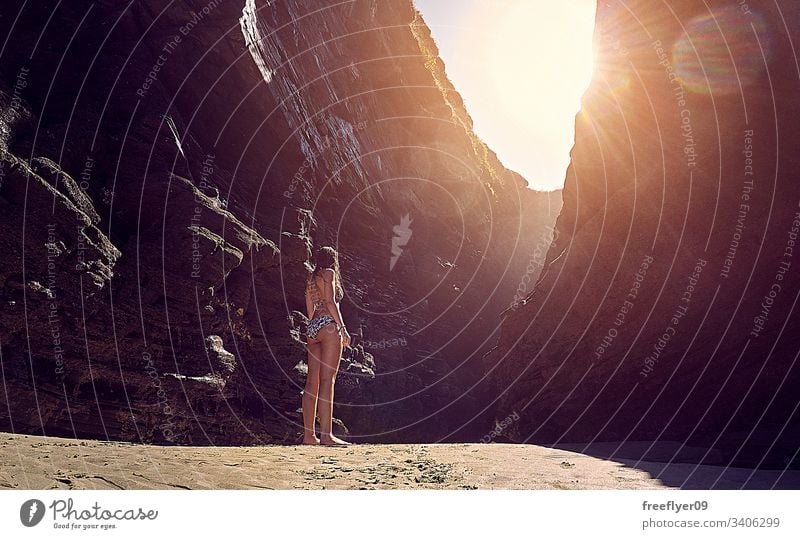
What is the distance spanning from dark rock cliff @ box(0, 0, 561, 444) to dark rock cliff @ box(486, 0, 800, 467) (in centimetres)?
1193

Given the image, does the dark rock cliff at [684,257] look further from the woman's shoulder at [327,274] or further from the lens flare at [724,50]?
the woman's shoulder at [327,274]

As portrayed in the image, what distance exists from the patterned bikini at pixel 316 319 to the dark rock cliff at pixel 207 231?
9.25 m

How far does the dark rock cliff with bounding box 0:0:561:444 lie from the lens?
54.8 feet

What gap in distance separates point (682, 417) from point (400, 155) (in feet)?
132

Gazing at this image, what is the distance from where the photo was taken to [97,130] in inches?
835

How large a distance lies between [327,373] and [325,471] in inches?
163

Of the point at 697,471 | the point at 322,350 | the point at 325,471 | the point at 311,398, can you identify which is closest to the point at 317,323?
the point at 322,350

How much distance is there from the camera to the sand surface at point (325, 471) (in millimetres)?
4824

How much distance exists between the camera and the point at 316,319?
1017 centimetres

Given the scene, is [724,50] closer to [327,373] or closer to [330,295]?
[330,295]

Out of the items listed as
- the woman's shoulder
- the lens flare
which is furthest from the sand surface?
the lens flare

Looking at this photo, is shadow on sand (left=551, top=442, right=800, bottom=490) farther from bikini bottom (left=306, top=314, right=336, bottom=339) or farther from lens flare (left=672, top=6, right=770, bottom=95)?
lens flare (left=672, top=6, right=770, bottom=95)

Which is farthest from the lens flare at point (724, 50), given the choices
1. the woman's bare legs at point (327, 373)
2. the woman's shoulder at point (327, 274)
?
the woman's bare legs at point (327, 373)

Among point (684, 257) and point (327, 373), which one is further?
point (684, 257)
